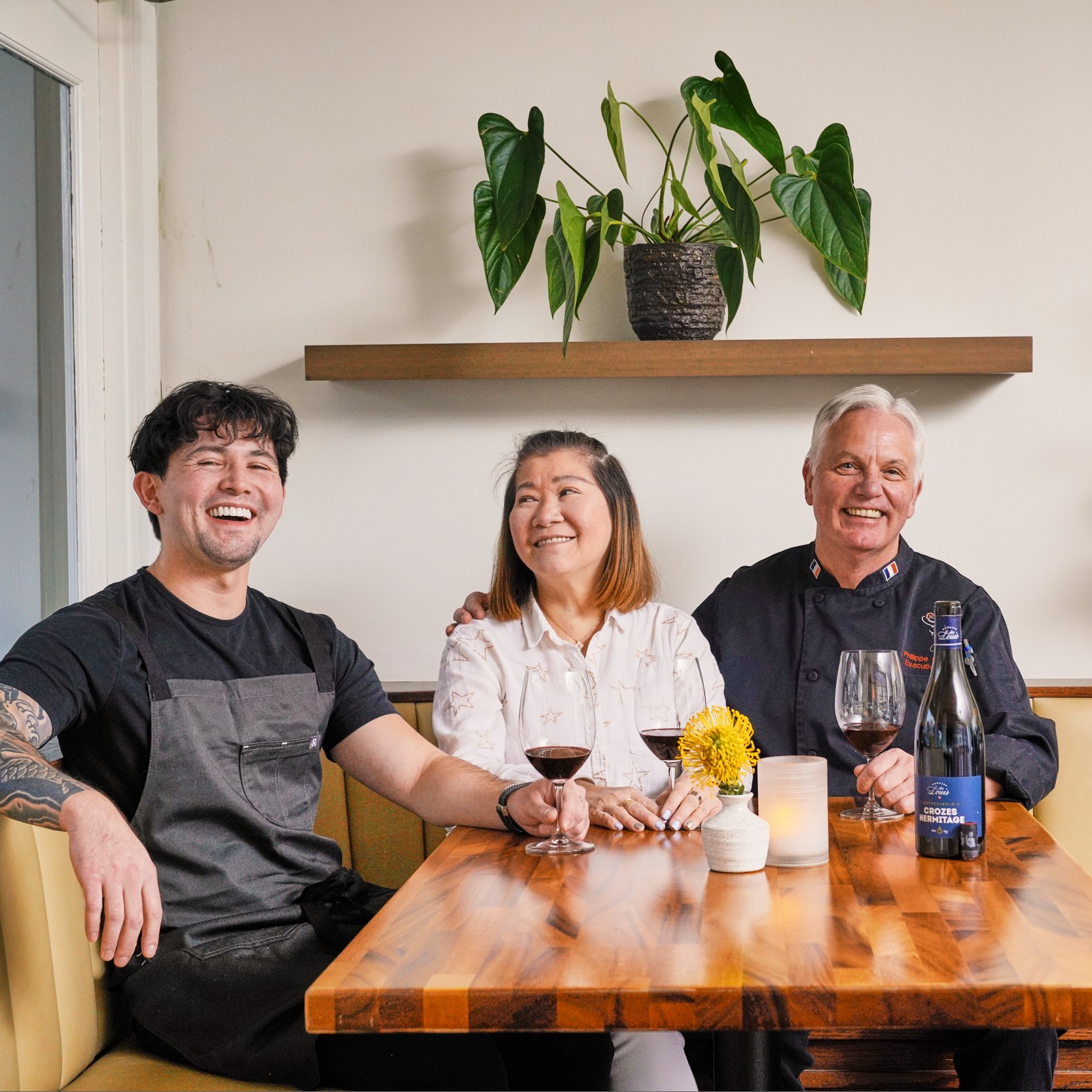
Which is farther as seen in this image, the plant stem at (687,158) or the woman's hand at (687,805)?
the plant stem at (687,158)

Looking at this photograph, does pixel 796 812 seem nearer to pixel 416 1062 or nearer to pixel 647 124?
pixel 416 1062

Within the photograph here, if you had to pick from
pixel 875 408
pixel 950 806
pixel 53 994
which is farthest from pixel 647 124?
pixel 53 994

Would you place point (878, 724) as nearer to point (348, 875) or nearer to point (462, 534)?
point (348, 875)

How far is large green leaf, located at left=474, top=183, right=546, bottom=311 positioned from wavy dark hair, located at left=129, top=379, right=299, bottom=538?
75cm

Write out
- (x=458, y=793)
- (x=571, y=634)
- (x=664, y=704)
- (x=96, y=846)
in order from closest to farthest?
(x=96, y=846)
(x=664, y=704)
(x=458, y=793)
(x=571, y=634)

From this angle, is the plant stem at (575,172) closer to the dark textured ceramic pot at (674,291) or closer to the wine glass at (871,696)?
the dark textured ceramic pot at (674,291)

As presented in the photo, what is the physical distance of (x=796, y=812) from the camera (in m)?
1.34

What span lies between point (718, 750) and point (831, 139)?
5.32ft

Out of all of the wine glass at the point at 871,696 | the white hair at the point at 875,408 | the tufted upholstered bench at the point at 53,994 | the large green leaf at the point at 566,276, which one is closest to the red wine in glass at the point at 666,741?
the wine glass at the point at 871,696

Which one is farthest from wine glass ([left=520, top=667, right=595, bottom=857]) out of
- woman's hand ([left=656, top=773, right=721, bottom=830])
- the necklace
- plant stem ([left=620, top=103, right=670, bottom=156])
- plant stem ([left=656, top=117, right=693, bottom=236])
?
plant stem ([left=620, top=103, right=670, bottom=156])

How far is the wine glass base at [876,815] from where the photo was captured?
1585 mm

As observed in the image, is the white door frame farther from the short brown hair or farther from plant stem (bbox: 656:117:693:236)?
plant stem (bbox: 656:117:693:236)

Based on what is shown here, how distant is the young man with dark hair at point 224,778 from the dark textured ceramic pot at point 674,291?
0.91 meters

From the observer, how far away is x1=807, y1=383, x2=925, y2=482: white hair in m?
2.21
